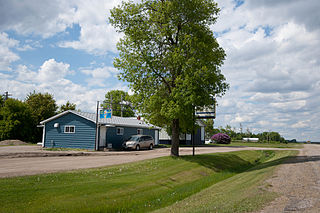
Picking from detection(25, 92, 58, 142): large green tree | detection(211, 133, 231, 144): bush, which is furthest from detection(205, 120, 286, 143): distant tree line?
detection(25, 92, 58, 142): large green tree

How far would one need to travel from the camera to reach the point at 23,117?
43156 mm

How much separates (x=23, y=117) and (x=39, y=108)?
19.4 feet

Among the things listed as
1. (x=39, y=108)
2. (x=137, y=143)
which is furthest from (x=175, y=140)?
(x=39, y=108)

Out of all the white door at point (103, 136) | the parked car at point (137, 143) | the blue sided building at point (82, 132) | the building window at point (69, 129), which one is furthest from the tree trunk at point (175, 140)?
the building window at point (69, 129)

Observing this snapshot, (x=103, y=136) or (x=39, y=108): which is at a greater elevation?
(x=39, y=108)

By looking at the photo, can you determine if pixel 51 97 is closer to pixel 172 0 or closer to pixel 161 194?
pixel 172 0

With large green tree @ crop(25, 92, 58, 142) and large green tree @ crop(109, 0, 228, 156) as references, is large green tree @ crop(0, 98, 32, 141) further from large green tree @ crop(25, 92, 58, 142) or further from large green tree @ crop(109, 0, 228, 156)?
large green tree @ crop(109, 0, 228, 156)

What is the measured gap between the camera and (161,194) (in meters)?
11.6

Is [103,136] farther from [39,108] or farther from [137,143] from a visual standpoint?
[39,108]

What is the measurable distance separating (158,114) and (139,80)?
2748 millimetres

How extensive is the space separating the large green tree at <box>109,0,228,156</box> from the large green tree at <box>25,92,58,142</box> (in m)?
33.7

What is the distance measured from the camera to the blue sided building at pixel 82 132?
30.6m

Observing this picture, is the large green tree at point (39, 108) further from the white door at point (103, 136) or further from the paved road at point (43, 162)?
the paved road at point (43, 162)

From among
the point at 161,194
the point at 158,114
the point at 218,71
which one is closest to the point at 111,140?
the point at 158,114
